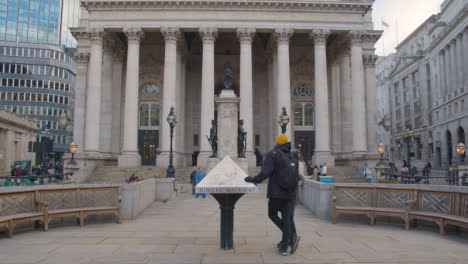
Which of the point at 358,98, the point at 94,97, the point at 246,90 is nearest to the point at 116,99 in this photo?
the point at 94,97

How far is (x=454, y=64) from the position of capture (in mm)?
55375

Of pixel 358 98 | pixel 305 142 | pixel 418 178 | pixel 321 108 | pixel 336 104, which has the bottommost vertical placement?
pixel 418 178

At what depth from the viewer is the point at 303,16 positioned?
105 feet

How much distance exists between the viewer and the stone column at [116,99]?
3544cm

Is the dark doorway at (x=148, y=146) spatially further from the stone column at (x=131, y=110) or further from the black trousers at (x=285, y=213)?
the black trousers at (x=285, y=213)

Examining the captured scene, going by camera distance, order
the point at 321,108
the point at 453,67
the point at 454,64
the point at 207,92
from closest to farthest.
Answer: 1. the point at 207,92
2. the point at 321,108
3. the point at 454,64
4. the point at 453,67

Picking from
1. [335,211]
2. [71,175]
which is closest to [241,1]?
[71,175]

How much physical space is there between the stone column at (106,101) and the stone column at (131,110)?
13.3 ft

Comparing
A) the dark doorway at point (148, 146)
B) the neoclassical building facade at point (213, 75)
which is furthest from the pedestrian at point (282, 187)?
the dark doorway at point (148, 146)

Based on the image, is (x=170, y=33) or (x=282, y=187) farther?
(x=170, y=33)

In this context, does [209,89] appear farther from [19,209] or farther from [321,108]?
[19,209]

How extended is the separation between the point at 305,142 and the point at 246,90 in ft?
35.0

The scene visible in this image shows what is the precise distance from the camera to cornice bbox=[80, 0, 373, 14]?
1220 inches

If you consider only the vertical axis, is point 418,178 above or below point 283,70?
below
